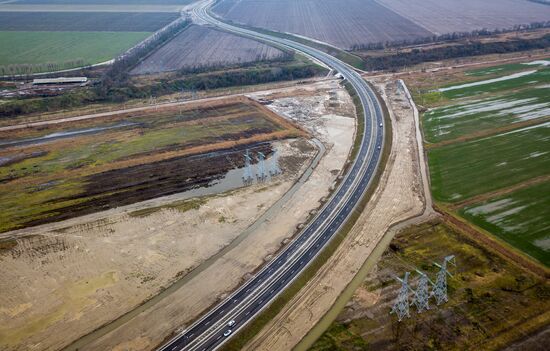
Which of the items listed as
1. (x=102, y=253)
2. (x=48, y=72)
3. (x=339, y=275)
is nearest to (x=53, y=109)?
(x=48, y=72)

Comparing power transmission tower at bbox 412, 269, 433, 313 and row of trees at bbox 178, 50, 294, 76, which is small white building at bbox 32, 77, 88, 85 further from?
power transmission tower at bbox 412, 269, 433, 313

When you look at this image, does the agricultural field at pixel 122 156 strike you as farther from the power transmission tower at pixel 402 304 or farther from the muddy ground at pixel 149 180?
the power transmission tower at pixel 402 304

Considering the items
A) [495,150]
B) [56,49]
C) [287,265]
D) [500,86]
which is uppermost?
[56,49]

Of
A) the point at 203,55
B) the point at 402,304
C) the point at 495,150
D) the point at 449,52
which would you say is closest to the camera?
the point at 402,304

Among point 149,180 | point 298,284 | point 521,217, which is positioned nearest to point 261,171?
point 149,180

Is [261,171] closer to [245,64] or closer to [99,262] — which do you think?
[99,262]

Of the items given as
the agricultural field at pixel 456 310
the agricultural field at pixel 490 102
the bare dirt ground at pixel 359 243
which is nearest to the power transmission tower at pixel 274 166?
the bare dirt ground at pixel 359 243

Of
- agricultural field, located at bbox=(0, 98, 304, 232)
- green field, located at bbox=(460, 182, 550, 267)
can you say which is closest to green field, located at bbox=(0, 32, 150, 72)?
agricultural field, located at bbox=(0, 98, 304, 232)
